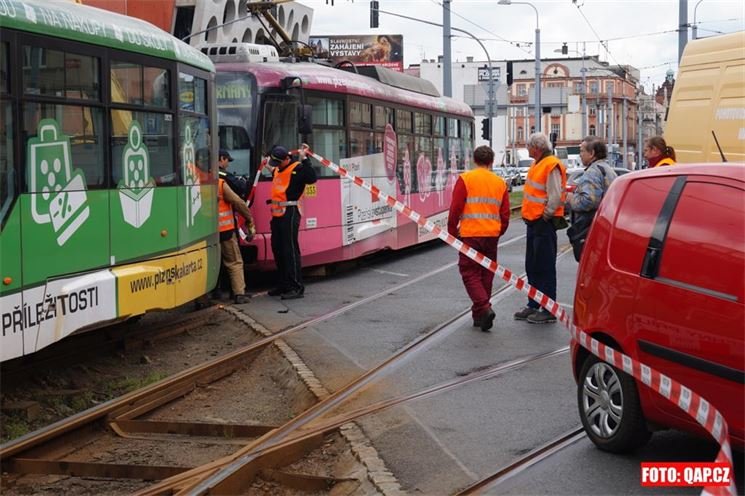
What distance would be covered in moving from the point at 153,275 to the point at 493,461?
433cm

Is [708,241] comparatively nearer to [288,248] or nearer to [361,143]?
[288,248]

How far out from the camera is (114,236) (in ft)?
29.4

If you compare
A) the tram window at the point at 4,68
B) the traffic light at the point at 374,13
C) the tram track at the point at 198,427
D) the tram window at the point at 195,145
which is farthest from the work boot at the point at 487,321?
the traffic light at the point at 374,13

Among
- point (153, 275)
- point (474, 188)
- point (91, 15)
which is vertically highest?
point (91, 15)

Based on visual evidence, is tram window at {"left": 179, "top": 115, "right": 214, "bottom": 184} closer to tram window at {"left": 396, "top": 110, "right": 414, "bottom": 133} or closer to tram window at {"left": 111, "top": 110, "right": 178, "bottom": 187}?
tram window at {"left": 111, "top": 110, "right": 178, "bottom": 187}

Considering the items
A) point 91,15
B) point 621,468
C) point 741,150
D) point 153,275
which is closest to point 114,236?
point 153,275

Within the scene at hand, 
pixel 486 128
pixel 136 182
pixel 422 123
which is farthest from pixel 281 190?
pixel 486 128

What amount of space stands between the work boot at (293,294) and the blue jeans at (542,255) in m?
3.29

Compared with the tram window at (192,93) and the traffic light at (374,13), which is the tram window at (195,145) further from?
Result: the traffic light at (374,13)

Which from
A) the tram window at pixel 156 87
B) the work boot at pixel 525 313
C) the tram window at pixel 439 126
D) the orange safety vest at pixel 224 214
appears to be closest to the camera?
the tram window at pixel 156 87

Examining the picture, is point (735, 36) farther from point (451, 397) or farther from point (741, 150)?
point (451, 397)

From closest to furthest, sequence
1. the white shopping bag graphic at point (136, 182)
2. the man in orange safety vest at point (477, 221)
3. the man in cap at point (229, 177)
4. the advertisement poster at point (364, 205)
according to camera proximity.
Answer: the white shopping bag graphic at point (136, 182) → the man in orange safety vest at point (477, 221) → the man in cap at point (229, 177) → the advertisement poster at point (364, 205)

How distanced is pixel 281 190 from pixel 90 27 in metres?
4.84

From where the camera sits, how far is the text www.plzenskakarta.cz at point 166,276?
9.34 meters
